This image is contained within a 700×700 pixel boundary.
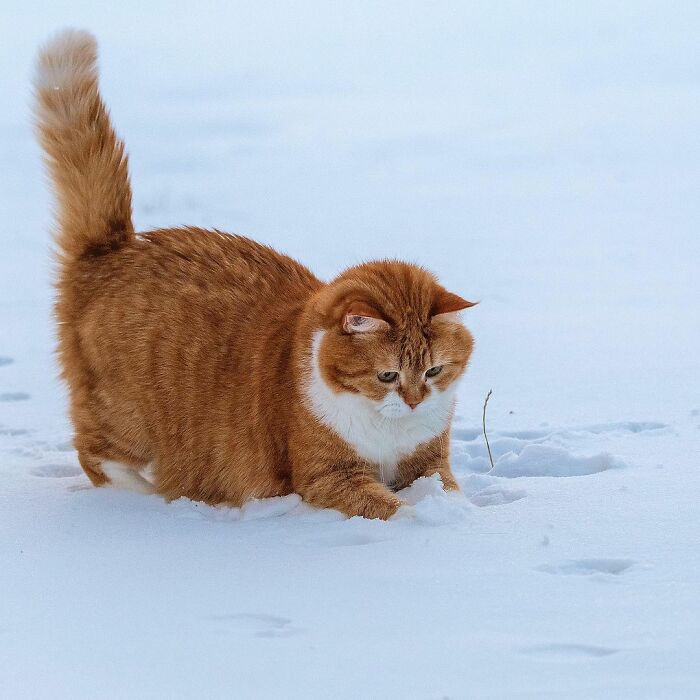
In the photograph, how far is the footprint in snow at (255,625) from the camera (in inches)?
96.7

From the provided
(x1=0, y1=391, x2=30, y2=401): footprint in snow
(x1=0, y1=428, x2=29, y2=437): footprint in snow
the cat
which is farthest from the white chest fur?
(x1=0, y1=391, x2=30, y2=401): footprint in snow

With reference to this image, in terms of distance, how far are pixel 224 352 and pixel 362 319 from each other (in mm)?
689

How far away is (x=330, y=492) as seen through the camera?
11.5 feet

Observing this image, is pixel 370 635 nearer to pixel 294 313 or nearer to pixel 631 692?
pixel 631 692

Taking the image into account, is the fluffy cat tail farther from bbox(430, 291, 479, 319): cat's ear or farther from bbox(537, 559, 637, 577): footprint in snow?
bbox(537, 559, 637, 577): footprint in snow

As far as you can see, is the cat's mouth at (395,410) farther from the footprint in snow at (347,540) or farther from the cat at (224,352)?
the footprint in snow at (347,540)

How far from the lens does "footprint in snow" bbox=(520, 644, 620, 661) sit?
7.45 feet

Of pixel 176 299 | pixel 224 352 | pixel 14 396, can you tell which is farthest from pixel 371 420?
pixel 14 396

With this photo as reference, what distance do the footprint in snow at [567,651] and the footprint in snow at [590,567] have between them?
437mm

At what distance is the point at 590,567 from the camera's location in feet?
9.18

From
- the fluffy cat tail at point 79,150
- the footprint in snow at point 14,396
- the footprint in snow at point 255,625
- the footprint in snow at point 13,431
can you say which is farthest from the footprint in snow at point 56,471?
the footprint in snow at point 255,625

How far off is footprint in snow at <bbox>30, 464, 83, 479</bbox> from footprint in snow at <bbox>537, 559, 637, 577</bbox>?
2.06m

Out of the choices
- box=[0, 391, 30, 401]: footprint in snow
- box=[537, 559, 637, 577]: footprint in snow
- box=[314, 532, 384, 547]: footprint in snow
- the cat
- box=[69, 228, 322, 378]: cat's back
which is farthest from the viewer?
box=[0, 391, 30, 401]: footprint in snow

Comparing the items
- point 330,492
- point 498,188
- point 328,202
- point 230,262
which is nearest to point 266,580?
point 330,492
